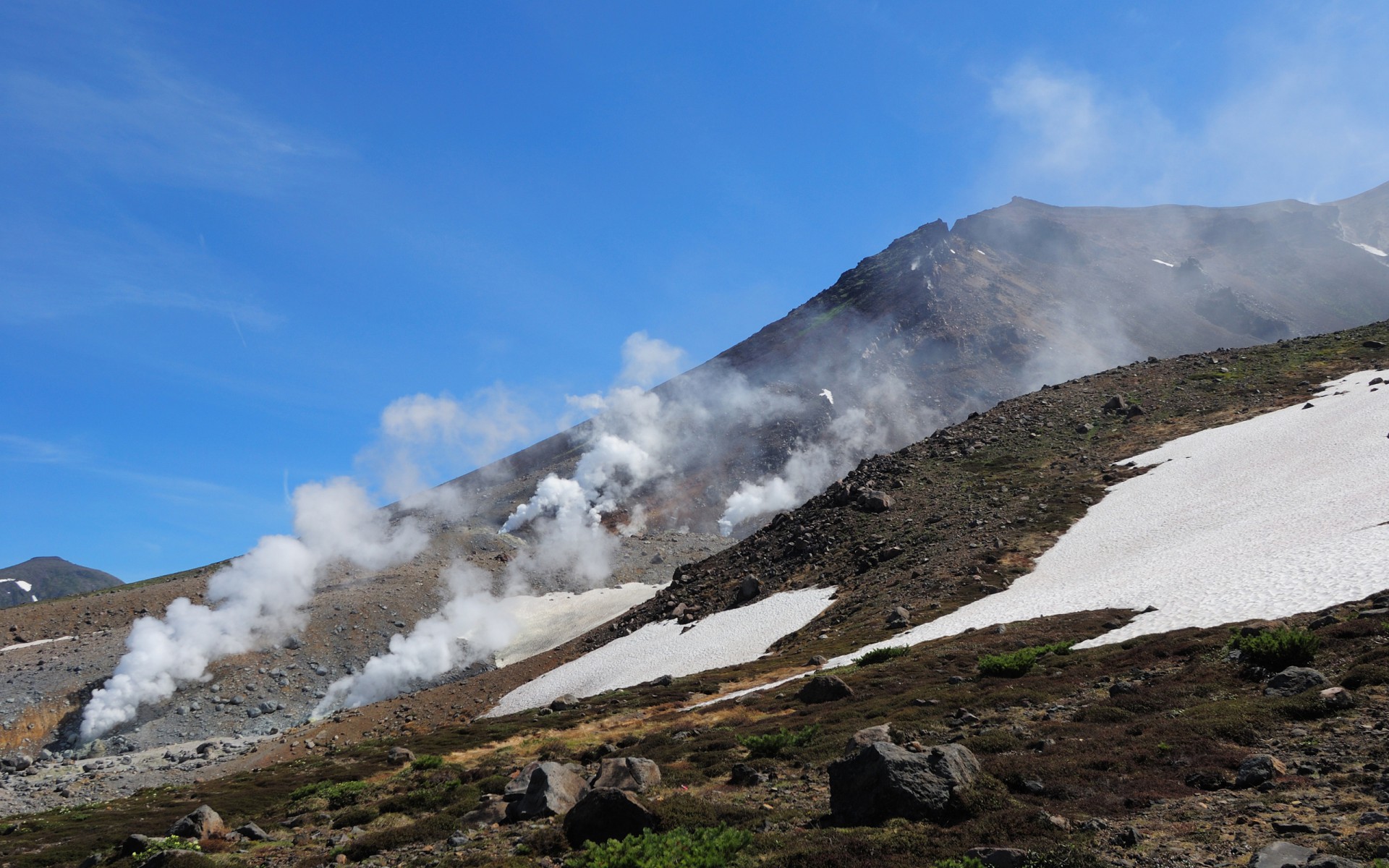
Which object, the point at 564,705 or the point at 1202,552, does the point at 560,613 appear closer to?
the point at 564,705

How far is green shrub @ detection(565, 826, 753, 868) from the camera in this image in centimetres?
1089

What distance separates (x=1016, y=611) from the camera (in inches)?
1513

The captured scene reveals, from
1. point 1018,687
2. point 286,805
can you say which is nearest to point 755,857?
point 1018,687

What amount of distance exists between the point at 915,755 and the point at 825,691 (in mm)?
14935

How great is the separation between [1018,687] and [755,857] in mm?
13161

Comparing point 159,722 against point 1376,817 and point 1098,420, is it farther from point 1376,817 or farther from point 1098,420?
point 1098,420

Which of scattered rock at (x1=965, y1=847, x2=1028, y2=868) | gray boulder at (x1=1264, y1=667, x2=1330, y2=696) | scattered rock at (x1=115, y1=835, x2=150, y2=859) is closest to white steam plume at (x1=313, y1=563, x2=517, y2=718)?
scattered rock at (x1=115, y1=835, x2=150, y2=859)

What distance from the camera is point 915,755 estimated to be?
12812mm

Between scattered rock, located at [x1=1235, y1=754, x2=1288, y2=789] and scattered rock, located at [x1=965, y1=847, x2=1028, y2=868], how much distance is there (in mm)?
4739

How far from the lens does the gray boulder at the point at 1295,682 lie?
1523 cm

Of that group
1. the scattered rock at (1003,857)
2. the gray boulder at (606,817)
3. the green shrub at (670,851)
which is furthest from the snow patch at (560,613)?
the scattered rock at (1003,857)

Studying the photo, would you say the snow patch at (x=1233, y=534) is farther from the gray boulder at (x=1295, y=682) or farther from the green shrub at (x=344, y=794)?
the green shrub at (x=344, y=794)

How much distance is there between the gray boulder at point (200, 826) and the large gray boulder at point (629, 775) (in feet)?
33.2

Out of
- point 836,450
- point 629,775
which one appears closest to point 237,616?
point 629,775
